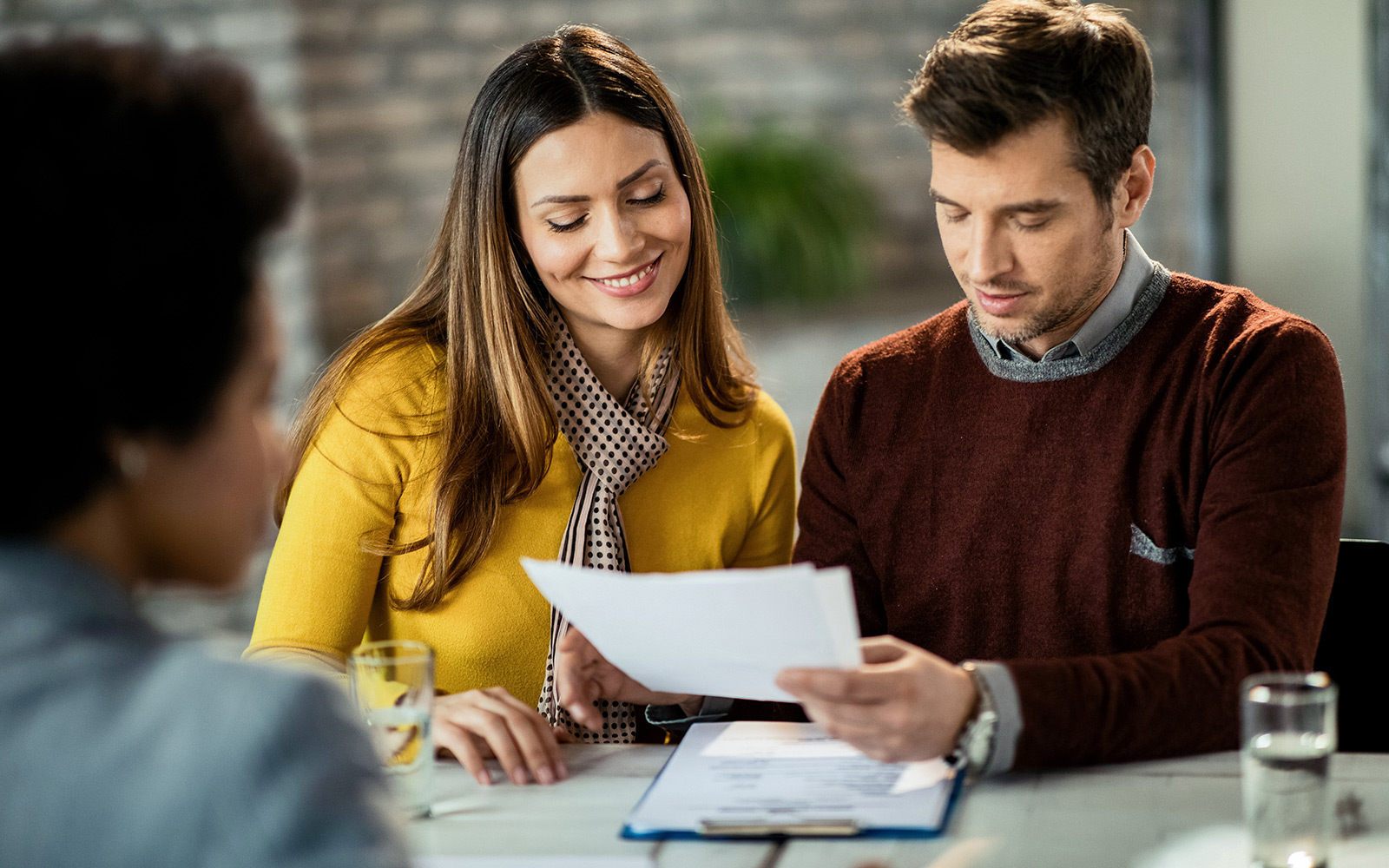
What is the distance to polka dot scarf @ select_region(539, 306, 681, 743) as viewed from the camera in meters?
1.54

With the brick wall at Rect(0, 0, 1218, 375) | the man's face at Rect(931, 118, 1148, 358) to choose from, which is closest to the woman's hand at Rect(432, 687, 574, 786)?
the man's face at Rect(931, 118, 1148, 358)

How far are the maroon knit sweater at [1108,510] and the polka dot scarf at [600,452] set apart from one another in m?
0.20

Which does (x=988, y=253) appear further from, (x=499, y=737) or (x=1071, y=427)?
(x=499, y=737)

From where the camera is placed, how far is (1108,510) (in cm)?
141

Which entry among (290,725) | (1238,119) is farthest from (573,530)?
(1238,119)

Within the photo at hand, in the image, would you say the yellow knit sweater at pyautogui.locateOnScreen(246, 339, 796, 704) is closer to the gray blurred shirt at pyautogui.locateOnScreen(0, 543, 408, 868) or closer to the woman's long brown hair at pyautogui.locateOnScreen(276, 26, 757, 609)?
the woman's long brown hair at pyautogui.locateOnScreen(276, 26, 757, 609)

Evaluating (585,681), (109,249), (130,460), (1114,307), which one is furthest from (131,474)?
(1114,307)

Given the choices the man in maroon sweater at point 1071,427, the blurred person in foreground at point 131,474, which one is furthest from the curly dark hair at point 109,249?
the man in maroon sweater at point 1071,427

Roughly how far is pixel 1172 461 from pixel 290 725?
3.42 ft

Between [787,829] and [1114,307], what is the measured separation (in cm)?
75

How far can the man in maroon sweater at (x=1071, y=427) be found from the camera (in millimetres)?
1251

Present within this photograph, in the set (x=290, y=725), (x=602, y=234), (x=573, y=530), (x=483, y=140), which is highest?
(x=483, y=140)

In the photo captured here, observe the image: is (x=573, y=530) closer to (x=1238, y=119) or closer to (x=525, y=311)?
(x=525, y=311)

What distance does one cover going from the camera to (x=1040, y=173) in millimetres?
1360
